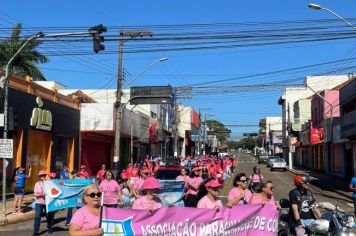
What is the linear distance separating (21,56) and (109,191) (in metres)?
23.5

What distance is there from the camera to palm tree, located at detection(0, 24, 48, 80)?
32.4 metres

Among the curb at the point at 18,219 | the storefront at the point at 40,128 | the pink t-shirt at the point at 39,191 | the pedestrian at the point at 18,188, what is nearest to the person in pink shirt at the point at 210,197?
the pink t-shirt at the point at 39,191

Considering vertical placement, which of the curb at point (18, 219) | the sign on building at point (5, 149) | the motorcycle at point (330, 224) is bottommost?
the curb at point (18, 219)

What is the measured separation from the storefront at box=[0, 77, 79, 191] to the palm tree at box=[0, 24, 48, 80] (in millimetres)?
4301

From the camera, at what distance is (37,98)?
25.3 metres

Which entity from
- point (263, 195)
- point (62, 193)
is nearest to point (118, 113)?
point (62, 193)

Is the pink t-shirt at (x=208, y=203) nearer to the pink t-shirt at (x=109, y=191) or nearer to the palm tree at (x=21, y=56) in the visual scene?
the pink t-shirt at (x=109, y=191)

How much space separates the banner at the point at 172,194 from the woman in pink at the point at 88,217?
293 inches

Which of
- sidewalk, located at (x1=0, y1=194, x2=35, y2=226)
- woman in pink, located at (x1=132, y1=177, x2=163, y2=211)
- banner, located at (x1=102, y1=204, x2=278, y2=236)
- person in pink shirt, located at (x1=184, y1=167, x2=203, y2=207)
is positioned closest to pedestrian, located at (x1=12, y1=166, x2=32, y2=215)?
sidewalk, located at (x1=0, y1=194, x2=35, y2=226)

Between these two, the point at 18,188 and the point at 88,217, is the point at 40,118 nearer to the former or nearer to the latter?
the point at 18,188

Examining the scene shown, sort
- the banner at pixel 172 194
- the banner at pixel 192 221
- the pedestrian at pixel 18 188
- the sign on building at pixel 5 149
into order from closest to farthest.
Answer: the banner at pixel 192 221, the banner at pixel 172 194, the sign on building at pixel 5 149, the pedestrian at pixel 18 188

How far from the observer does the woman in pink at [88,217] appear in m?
5.61

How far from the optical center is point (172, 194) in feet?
47.0

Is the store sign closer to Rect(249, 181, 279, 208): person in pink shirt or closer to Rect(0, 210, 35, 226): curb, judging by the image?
Rect(0, 210, 35, 226): curb
